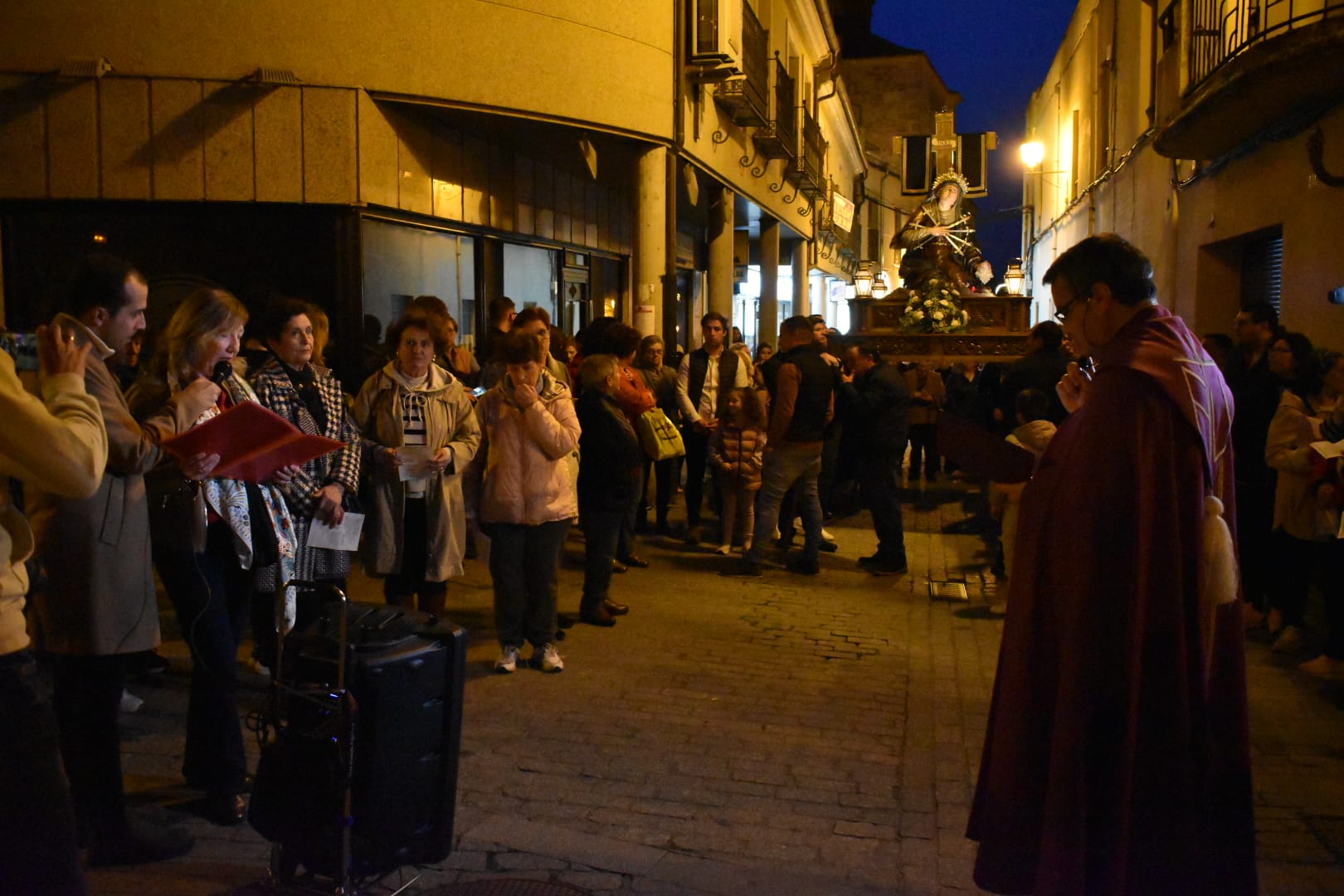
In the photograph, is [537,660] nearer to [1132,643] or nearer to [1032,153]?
[1132,643]

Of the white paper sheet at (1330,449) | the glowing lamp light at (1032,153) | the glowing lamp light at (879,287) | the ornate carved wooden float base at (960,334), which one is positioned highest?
the glowing lamp light at (1032,153)

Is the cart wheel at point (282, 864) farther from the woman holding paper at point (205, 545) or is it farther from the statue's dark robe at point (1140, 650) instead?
the statue's dark robe at point (1140, 650)

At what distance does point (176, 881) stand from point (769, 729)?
272cm

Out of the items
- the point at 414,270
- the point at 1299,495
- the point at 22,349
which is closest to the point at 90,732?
the point at 22,349

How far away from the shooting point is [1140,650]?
9.53 feet

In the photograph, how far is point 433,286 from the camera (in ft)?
37.8

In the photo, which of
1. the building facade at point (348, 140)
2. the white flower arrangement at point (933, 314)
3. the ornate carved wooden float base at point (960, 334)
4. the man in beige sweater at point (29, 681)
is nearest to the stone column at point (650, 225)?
the building facade at point (348, 140)

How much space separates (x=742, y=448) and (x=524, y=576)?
11.2 ft

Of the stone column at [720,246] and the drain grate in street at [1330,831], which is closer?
the drain grate in street at [1330,831]

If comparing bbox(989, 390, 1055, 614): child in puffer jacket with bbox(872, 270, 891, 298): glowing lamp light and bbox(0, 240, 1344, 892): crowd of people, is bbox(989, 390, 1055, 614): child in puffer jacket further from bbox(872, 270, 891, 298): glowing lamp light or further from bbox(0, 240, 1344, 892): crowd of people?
bbox(872, 270, 891, 298): glowing lamp light

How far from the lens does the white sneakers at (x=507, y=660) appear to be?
6.12 metres

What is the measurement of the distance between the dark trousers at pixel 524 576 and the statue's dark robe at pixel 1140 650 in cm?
349

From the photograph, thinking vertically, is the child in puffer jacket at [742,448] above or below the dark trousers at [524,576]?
above

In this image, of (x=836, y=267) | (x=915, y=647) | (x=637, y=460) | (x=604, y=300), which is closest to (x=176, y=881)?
(x=637, y=460)
